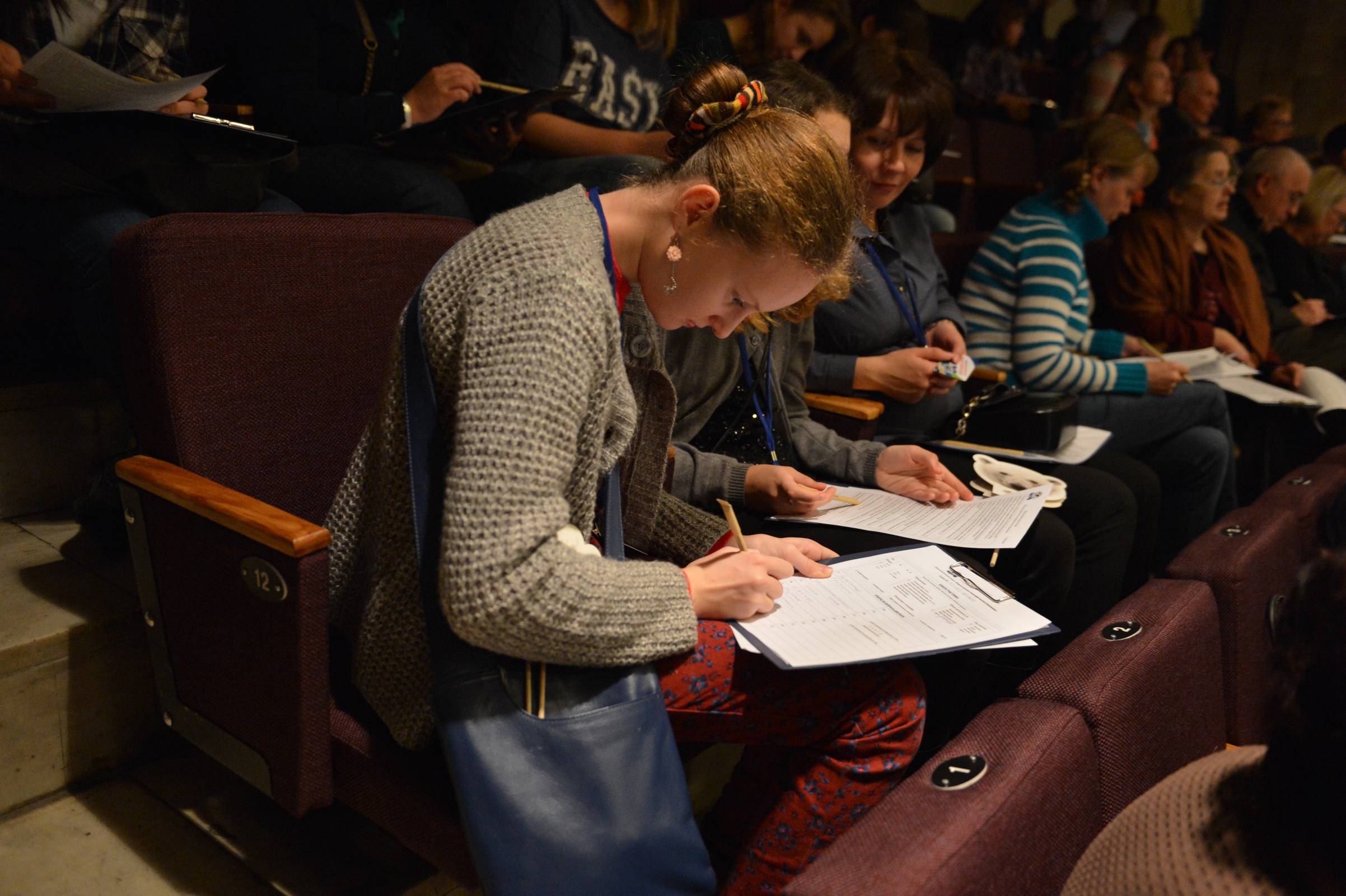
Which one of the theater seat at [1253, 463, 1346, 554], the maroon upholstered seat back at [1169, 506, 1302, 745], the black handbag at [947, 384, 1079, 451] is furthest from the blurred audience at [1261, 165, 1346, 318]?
the maroon upholstered seat back at [1169, 506, 1302, 745]

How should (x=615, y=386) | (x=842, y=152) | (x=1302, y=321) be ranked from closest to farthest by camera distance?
(x=615, y=386), (x=842, y=152), (x=1302, y=321)

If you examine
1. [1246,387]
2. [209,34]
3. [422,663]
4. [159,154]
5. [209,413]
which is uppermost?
[209,34]

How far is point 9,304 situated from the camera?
1632mm

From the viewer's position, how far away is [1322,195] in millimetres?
3871

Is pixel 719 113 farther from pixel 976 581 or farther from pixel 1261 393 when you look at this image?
pixel 1261 393

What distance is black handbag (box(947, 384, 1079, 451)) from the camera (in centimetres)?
194

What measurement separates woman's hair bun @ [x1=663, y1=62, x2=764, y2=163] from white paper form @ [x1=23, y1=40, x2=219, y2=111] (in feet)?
2.25

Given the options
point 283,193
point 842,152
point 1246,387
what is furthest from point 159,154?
point 1246,387

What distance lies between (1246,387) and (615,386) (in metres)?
2.49

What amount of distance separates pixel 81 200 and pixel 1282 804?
5.57ft

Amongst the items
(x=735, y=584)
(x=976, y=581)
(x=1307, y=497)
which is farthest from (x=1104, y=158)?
(x=735, y=584)

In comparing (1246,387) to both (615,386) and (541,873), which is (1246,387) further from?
(541,873)

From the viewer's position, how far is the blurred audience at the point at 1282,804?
1.84 feet

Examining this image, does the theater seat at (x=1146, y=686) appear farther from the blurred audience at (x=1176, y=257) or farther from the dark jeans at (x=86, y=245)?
the blurred audience at (x=1176, y=257)
